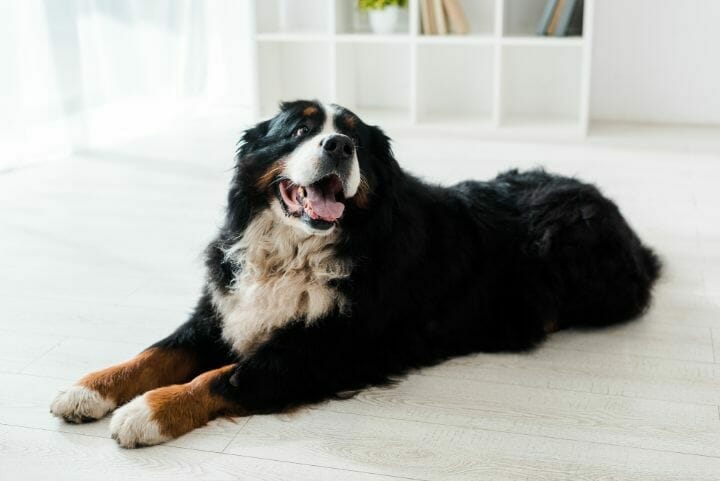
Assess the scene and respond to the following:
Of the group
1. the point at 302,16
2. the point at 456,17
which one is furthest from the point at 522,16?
the point at 302,16

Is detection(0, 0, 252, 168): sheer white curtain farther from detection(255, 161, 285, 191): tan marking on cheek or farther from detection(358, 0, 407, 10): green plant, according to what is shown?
detection(255, 161, 285, 191): tan marking on cheek

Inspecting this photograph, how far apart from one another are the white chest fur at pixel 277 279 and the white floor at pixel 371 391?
232 mm

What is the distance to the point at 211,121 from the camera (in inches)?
215

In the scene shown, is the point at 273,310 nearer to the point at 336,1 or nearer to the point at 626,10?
the point at 336,1

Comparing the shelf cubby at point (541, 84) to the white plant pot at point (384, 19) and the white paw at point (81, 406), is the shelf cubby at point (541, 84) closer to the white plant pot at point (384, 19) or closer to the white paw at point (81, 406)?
the white plant pot at point (384, 19)

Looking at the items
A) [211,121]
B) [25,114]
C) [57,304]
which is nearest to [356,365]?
[57,304]

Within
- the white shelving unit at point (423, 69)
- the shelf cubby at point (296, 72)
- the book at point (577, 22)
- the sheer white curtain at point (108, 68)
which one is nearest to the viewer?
the sheer white curtain at point (108, 68)

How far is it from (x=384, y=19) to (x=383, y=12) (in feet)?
0.13

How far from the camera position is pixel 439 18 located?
486 cm

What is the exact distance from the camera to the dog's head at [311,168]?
2039 millimetres

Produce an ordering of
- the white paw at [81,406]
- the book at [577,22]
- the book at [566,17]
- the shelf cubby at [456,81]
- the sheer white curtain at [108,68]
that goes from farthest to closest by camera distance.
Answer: the shelf cubby at [456,81]
the book at [577,22]
the book at [566,17]
the sheer white curtain at [108,68]
the white paw at [81,406]

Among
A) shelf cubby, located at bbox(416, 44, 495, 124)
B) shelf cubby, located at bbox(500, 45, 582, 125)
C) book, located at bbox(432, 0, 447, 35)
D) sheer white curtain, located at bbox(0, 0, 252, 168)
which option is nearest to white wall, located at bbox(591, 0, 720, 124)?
shelf cubby, located at bbox(500, 45, 582, 125)

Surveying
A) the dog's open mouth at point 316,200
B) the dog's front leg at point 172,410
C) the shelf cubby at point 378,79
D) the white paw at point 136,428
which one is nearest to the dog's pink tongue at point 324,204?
the dog's open mouth at point 316,200

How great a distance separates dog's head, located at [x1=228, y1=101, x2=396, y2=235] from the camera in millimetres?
2039
